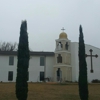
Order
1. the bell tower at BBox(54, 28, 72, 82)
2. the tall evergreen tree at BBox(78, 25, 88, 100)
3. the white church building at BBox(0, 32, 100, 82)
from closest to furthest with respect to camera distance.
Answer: the tall evergreen tree at BBox(78, 25, 88, 100), the bell tower at BBox(54, 28, 72, 82), the white church building at BBox(0, 32, 100, 82)

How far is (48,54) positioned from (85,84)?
26106mm

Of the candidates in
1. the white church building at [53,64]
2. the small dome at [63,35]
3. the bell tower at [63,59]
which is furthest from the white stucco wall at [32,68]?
the small dome at [63,35]

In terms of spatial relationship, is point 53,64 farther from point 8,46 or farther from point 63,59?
point 8,46

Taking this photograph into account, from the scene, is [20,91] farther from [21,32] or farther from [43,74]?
[43,74]

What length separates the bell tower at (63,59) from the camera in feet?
137

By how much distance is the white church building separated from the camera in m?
42.6

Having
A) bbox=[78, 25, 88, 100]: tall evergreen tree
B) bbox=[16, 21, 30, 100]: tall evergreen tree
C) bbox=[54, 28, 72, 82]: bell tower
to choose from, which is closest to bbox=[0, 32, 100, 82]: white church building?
bbox=[54, 28, 72, 82]: bell tower

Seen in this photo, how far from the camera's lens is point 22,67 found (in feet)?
53.8

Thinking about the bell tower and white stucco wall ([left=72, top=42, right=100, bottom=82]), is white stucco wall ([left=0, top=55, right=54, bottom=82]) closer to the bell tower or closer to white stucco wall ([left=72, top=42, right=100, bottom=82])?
the bell tower

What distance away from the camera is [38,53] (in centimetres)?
4366

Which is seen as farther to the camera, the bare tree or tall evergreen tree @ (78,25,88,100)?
the bare tree

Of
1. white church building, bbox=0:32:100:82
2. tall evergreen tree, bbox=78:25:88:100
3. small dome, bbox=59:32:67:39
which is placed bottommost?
tall evergreen tree, bbox=78:25:88:100

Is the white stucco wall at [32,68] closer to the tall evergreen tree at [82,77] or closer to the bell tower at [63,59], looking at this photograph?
the bell tower at [63,59]

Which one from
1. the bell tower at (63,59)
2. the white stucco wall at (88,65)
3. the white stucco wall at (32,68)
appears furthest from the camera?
the white stucco wall at (88,65)
